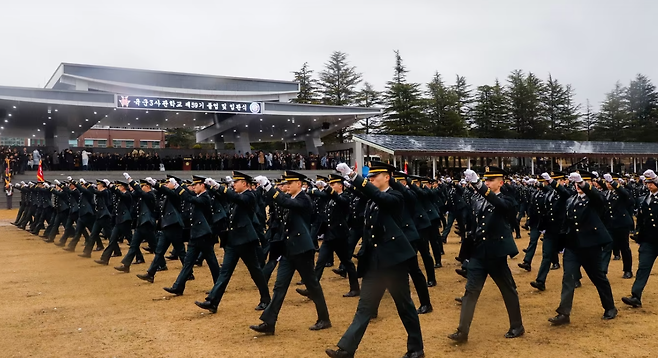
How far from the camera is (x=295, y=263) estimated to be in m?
5.74

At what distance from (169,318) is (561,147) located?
3359 centimetres

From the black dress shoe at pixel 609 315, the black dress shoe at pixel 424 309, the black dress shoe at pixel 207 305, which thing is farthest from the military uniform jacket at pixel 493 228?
the black dress shoe at pixel 207 305

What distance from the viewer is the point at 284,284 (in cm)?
566

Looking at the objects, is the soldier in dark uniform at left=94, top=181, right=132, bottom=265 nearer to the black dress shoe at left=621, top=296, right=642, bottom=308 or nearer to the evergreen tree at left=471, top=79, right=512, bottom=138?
the black dress shoe at left=621, top=296, right=642, bottom=308

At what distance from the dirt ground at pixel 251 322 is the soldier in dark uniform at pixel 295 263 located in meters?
0.18

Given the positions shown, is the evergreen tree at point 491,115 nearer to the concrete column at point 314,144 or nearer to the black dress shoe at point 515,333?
the concrete column at point 314,144

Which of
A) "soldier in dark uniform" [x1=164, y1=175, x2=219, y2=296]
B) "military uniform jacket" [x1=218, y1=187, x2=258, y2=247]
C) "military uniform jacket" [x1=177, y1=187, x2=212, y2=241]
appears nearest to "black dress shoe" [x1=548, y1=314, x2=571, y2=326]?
"military uniform jacket" [x1=218, y1=187, x2=258, y2=247]

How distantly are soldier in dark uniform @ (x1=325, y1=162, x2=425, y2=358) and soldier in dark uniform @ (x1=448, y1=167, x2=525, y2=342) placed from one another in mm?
814

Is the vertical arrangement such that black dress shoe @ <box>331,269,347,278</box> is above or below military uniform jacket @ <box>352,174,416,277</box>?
below

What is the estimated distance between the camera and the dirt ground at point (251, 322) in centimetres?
507

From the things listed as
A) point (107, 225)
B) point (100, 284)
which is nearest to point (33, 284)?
point (100, 284)

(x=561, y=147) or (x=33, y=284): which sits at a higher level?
(x=561, y=147)

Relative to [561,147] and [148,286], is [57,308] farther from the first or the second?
[561,147]

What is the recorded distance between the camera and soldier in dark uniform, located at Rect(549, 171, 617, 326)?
5809mm
